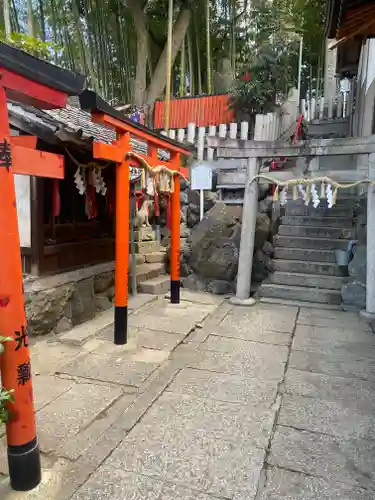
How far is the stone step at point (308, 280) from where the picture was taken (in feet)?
25.9

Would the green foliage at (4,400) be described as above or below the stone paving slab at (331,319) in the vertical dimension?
above

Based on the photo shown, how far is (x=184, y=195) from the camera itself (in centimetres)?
1163

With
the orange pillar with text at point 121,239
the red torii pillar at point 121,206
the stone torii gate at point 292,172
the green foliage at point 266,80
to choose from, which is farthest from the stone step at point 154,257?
the green foliage at point 266,80

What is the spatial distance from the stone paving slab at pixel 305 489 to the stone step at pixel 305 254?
6534mm

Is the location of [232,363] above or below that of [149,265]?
below

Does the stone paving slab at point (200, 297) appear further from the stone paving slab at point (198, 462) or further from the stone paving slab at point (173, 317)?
the stone paving slab at point (198, 462)

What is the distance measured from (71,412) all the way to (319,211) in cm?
848

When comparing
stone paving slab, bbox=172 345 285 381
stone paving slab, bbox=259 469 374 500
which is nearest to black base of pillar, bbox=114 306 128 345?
stone paving slab, bbox=172 345 285 381

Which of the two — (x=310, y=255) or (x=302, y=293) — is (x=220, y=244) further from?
(x=302, y=293)

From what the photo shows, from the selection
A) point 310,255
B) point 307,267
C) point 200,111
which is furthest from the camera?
point 200,111

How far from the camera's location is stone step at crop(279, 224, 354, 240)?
28.9 ft

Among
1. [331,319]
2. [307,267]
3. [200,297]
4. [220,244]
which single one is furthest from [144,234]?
[331,319]

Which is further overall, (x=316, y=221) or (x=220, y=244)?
(x=316, y=221)

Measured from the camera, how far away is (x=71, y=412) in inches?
134
